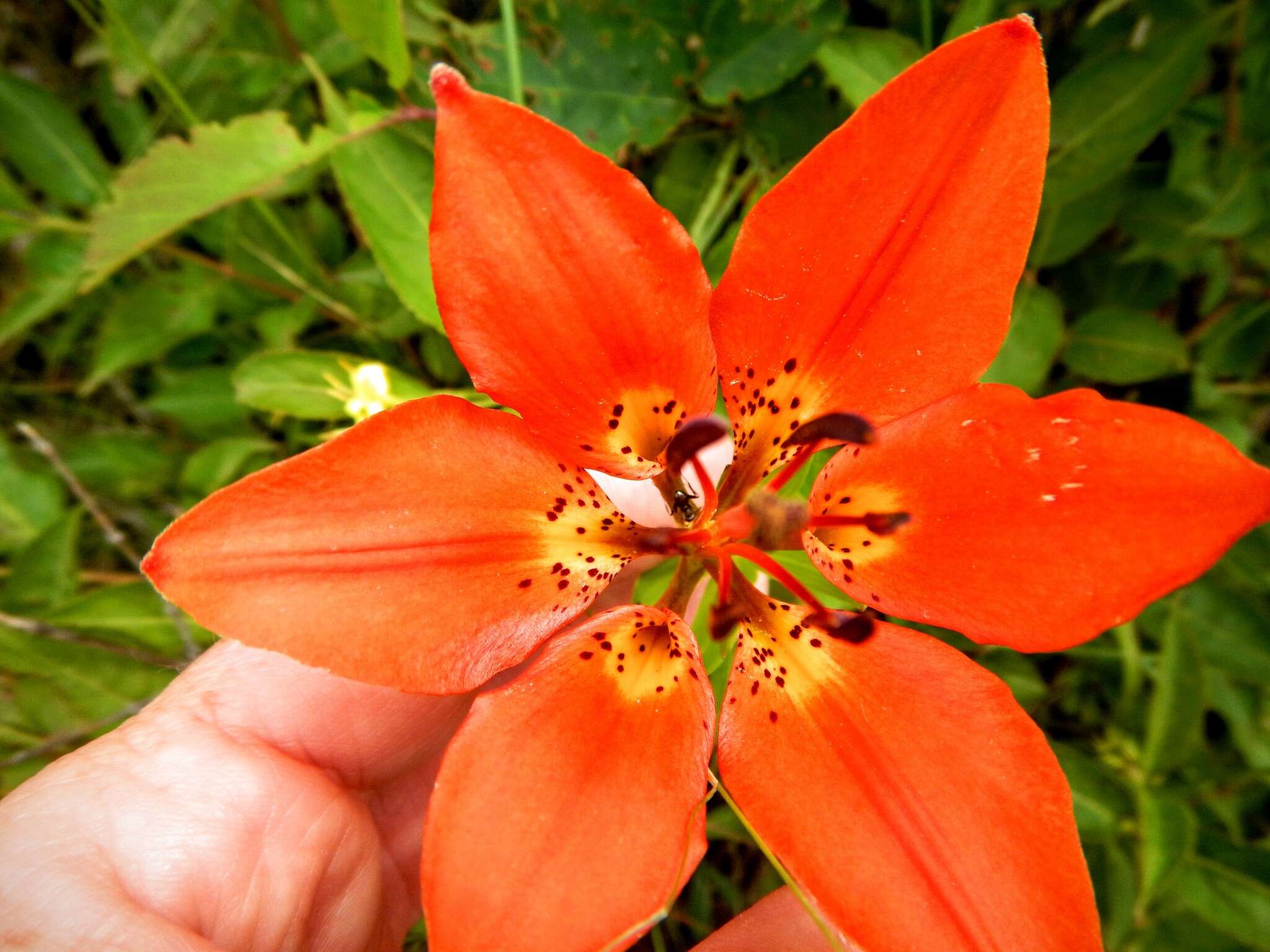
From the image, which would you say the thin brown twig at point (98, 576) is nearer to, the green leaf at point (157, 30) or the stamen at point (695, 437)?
the green leaf at point (157, 30)

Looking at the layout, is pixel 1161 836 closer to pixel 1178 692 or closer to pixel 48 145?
pixel 1178 692

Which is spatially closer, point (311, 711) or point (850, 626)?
point (850, 626)

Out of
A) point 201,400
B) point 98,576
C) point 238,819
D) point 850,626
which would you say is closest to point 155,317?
point 201,400

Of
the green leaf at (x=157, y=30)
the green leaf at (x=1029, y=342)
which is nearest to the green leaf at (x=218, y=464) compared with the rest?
the green leaf at (x=157, y=30)

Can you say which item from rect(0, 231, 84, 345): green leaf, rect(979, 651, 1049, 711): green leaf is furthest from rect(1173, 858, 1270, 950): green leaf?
rect(0, 231, 84, 345): green leaf

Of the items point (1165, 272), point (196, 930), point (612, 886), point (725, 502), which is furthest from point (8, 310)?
point (1165, 272)

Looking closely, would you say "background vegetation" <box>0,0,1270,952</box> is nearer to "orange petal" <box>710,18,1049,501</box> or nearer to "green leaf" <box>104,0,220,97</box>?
"green leaf" <box>104,0,220,97</box>

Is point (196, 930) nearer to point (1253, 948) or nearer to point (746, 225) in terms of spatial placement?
point (746, 225)
